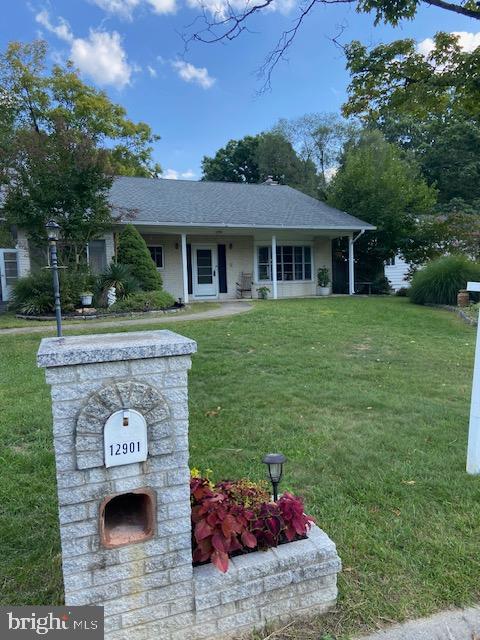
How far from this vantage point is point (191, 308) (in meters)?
11.4

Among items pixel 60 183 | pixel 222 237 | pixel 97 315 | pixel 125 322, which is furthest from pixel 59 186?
pixel 222 237

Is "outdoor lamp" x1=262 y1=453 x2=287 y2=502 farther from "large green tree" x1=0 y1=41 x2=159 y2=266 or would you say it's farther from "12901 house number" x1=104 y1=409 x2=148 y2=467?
"large green tree" x1=0 y1=41 x2=159 y2=266

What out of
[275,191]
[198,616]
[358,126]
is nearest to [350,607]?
[198,616]

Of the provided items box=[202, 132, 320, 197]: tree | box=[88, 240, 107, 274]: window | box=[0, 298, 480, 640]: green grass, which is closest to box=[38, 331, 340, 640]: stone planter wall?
box=[0, 298, 480, 640]: green grass

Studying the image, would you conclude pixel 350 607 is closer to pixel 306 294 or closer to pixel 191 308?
pixel 191 308

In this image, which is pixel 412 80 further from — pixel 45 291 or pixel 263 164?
pixel 263 164

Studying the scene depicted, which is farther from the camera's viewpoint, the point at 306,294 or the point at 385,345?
the point at 306,294

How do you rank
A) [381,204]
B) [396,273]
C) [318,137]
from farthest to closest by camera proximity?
[318,137], [396,273], [381,204]

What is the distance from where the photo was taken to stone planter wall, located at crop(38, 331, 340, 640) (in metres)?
1.51

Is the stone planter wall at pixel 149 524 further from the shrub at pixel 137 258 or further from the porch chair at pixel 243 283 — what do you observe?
the porch chair at pixel 243 283

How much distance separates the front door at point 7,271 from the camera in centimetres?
1255

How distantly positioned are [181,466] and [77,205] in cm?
997

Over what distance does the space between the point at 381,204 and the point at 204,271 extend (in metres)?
7.58

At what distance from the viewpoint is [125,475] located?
1587 mm
